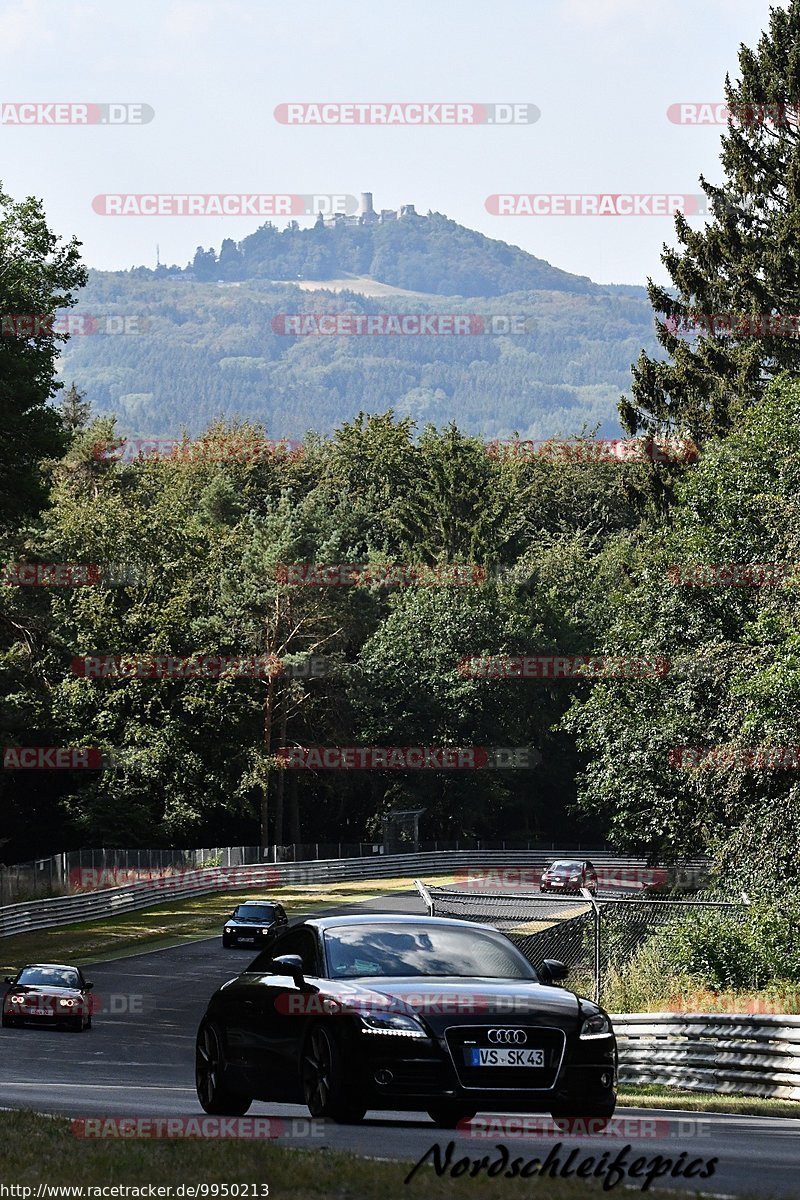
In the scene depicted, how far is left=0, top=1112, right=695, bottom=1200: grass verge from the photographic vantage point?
7953mm

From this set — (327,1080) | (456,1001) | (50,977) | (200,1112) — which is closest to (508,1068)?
(456,1001)

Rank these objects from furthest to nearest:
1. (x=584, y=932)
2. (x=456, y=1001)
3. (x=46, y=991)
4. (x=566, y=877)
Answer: (x=566, y=877) → (x=46, y=991) → (x=584, y=932) → (x=456, y=1001)

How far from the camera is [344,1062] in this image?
1073cm

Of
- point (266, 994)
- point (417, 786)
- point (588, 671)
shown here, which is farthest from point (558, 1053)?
point (417, 786)

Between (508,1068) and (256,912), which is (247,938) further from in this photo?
(508,1068)

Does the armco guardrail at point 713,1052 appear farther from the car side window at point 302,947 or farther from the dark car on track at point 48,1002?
the dark car on track at point 48,1002

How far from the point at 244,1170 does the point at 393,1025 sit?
7.07 ft

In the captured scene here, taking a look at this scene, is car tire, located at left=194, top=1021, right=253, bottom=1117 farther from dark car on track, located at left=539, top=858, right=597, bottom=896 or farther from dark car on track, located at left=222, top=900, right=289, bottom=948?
dark car on track, located at left=539, top=858, right=597, bottom=896

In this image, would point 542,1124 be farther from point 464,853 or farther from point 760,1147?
point 464,853

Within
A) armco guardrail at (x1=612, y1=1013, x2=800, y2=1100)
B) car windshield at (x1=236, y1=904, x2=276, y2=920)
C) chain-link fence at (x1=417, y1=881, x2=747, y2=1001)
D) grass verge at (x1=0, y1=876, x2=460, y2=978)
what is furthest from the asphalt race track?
car windshield at (x1=236, y1=904, x2=276, y2=920)

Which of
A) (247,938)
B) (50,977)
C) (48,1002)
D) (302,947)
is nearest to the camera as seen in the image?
(302,947)


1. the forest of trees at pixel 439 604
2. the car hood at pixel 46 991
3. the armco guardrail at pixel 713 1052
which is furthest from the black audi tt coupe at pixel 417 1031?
the forest of trees at pixel 439 604

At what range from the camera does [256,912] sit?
4812 cm

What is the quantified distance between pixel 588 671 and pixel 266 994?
33.3m
